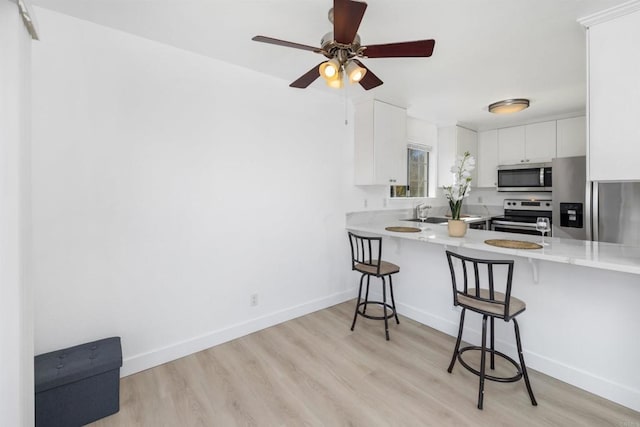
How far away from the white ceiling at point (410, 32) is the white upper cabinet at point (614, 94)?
138 mm

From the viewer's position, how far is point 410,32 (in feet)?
6.51

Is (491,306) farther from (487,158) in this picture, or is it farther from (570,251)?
(487,158)

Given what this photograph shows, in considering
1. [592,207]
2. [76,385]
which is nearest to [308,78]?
[76,385]

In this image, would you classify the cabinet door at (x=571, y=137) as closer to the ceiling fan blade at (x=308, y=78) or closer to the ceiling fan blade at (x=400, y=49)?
the ceiling fan blade at (x=400, y=49)

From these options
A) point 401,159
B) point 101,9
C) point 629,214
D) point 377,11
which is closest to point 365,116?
point 401,159

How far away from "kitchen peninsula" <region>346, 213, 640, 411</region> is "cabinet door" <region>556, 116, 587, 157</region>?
257 centimetres

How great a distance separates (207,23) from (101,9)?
0.63 m

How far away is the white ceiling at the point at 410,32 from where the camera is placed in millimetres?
1748

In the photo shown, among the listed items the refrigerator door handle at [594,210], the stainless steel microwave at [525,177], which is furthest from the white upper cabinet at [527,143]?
the refrigerator door handle at [594,210]

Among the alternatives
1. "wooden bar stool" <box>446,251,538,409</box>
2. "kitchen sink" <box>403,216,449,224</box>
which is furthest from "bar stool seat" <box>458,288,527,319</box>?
"kitchen sink" <box>403,216,449,224</box>

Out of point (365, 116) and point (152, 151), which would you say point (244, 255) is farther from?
point (365, 116)

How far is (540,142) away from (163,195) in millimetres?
5046

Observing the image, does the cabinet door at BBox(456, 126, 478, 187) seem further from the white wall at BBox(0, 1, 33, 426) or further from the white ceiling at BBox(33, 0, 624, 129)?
the white wall at BBox(0, 1, 33, 426)

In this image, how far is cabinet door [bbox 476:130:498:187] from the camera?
4.75 meters
